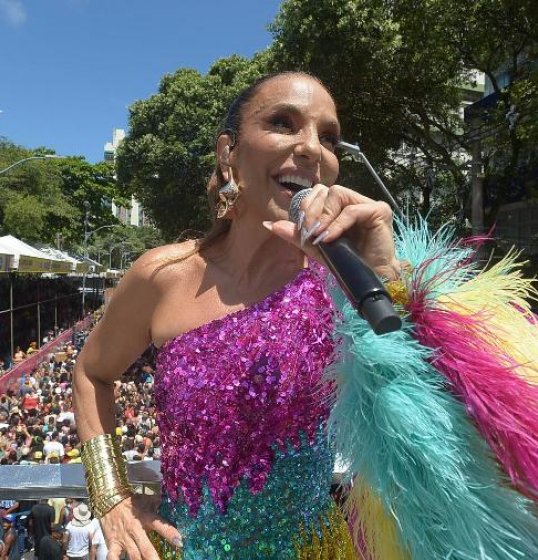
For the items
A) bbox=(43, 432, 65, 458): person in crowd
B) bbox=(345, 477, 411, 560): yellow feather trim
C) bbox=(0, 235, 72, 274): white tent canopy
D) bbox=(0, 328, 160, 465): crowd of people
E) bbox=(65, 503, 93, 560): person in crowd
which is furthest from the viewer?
bbox=(0, 235, 72, 274): white tent canopy

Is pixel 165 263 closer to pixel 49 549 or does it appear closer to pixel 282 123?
pixel 282 123

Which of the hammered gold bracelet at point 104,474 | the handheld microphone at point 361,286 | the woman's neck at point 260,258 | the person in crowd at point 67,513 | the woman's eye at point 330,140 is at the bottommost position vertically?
the person in crowd at point 67,513

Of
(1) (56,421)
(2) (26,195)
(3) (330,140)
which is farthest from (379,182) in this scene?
(2) (26,195)

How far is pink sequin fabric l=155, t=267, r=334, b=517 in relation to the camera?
1.30m

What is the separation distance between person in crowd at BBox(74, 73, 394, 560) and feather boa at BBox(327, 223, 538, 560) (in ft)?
0.89

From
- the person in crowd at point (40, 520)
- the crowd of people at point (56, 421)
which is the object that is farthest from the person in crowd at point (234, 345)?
the crowd of people at point (56, 421)

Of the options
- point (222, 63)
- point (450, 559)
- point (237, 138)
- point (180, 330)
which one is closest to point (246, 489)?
→ point (180, 330)

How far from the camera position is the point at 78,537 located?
415 cm

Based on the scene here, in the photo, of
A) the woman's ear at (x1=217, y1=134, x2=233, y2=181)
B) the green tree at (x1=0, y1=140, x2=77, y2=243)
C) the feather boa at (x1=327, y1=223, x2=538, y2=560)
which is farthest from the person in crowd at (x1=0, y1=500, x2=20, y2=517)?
the green tree at (x1=0, y1=140, x2=77, y2=243)

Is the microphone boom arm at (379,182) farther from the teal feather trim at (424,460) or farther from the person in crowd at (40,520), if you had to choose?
the person in crowd at (40,520)

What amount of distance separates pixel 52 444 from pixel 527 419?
8.36m

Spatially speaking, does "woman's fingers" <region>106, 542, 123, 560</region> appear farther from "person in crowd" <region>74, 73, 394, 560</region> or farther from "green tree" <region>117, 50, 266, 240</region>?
"green tree" <region>117, 50, 266, 240</region>

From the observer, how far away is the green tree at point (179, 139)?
62.5ft

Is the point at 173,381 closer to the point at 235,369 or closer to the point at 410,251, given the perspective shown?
the point at 235,369
